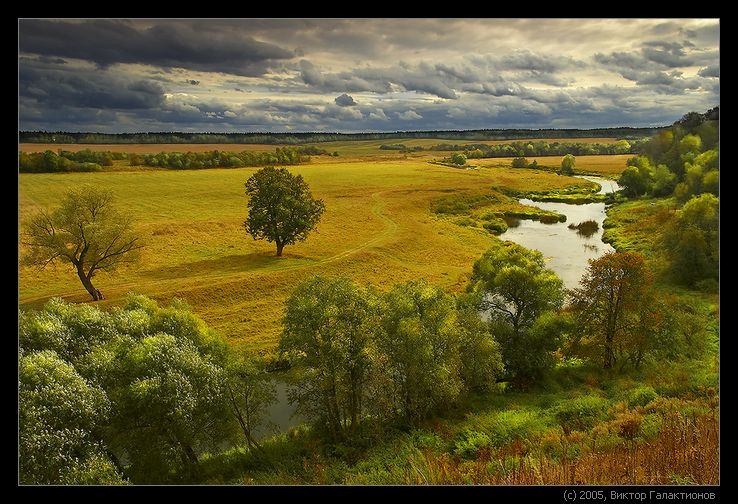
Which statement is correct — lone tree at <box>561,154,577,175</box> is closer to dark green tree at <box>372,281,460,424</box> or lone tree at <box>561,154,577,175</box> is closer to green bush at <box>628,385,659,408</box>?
green bush at <box>628,385,659,408</box>

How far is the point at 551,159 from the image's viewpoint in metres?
19.8

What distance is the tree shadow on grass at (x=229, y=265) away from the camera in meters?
15.9

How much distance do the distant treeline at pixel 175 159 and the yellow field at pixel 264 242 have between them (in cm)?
34

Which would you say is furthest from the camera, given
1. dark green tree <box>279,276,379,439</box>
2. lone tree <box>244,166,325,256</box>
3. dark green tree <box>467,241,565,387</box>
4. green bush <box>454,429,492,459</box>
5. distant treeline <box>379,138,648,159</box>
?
lone tree <box>244,166,325,256</box>

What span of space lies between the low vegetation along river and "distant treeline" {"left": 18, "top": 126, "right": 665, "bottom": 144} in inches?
199

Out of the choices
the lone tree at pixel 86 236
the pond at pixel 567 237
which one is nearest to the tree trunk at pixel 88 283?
the lone tree at pixel 86 236

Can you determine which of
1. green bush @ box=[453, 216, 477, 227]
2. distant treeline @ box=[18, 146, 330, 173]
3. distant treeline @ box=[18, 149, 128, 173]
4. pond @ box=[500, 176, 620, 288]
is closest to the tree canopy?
distant treeline @ box=[18, 149, 128, 173]

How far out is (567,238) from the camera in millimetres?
20875

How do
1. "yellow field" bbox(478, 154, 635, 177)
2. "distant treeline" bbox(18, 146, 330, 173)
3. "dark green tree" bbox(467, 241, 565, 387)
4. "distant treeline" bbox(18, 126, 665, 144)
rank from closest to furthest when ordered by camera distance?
"distant treeline" bbox(18, 146, 330, 173) < "distant treeline" bbox(18, 126, 665, 144) < "dark green tree" bbox(467, 241, 565, 387) < "yellow field" bbox(478, 154, 635, 177)

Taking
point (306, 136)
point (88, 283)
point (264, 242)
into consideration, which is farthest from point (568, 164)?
point (88, 283)

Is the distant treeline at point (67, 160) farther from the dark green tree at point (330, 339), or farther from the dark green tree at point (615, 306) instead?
the dark green tree at point (615, 306)

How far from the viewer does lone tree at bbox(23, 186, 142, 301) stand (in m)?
13.4
